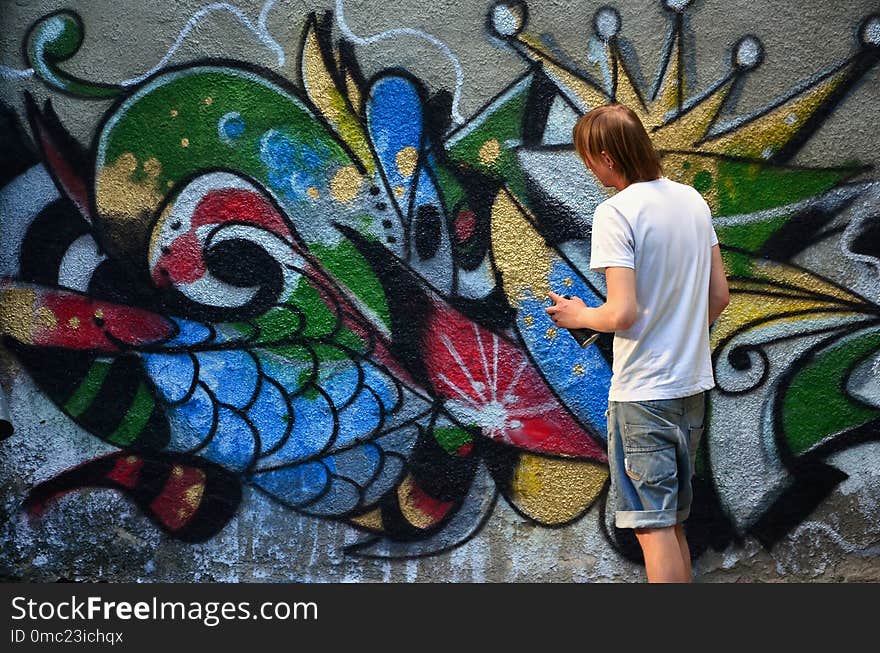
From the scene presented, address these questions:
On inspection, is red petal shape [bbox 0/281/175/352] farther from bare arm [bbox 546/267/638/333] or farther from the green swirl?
bare arm [bbox 546/267/638/333]

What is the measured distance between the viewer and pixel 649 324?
2.91 m

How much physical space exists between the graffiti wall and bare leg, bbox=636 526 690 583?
0.84m

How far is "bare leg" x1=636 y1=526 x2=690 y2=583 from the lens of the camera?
292cm

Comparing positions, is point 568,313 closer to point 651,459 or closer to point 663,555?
point 651,459

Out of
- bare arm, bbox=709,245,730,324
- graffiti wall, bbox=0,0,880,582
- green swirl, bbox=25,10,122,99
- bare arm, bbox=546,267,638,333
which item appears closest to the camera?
bare arm, bbox=546,267,638,333

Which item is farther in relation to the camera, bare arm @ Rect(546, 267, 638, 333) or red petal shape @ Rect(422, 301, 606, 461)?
red petal shape @ Rect(422, 301, 606, 461)

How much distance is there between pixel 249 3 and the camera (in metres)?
3.76

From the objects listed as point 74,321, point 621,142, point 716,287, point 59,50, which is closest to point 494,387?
point 716,287

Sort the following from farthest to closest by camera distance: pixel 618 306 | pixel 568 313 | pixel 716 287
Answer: pixel 716 287 → pixel 568 313 → pixel 618 306

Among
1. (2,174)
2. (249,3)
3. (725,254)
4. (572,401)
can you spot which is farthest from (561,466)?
(2,174)

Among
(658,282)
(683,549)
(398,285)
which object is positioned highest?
(658,282)

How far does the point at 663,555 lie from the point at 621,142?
111 centimetres

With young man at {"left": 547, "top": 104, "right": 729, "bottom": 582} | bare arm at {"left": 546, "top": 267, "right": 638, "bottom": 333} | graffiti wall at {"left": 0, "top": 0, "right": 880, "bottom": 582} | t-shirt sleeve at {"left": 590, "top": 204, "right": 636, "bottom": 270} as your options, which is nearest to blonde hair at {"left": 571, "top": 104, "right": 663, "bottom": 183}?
young man at {"left": 547, "top": 104, "right": 729, "bottom": 582}

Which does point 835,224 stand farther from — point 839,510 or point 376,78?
point 376,78
